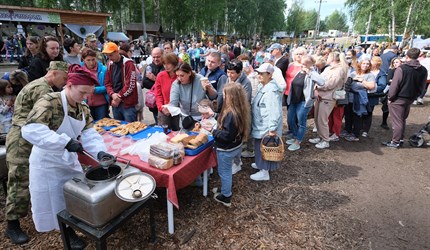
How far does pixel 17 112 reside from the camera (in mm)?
2523

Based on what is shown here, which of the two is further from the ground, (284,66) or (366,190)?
(284,66)

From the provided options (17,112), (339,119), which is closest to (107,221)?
(17,112)

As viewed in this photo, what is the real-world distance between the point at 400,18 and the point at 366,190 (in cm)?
2585

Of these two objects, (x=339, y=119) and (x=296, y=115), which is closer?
(x=296, y=115)

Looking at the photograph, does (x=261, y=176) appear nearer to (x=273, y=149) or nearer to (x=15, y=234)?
(x=273, y=149)

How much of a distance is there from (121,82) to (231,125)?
2475 mm

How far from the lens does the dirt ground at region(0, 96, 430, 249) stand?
2811 mm

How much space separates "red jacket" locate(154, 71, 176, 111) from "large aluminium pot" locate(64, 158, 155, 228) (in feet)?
7.25

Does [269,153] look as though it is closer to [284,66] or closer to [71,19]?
[284,66]

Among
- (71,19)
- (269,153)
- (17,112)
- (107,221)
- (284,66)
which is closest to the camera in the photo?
(107,221)

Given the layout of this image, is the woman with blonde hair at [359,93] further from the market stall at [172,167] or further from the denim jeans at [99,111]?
the denim jeans at [99,111]

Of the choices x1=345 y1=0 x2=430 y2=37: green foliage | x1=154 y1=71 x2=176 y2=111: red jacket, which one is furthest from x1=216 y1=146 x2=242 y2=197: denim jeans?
x1=345 y1=0 x2=430 y2=37: green foliage

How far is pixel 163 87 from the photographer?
4133mm

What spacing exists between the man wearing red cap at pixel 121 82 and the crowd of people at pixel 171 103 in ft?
0.06
